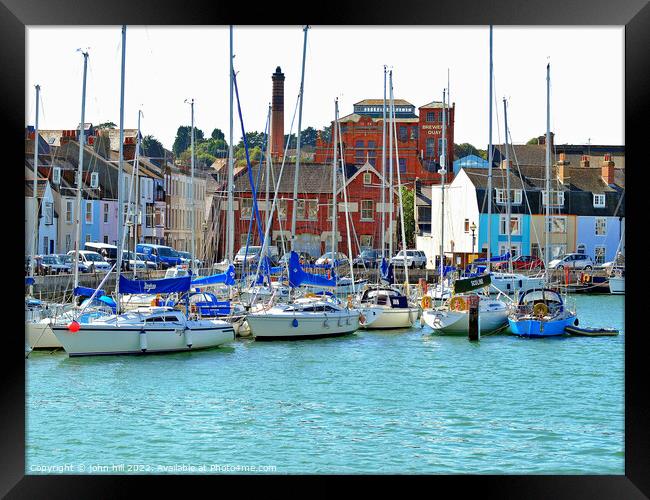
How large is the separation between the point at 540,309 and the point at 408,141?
118 feet

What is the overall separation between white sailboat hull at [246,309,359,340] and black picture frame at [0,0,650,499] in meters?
14.9

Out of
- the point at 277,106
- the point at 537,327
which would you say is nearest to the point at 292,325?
the point at 537,327

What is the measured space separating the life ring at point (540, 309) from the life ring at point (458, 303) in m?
1.62

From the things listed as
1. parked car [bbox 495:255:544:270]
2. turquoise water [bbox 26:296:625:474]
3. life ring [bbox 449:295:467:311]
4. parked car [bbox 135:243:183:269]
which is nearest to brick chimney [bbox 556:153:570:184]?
parked car [bbox 495:255:544:270]

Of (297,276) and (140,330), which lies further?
(297,276)

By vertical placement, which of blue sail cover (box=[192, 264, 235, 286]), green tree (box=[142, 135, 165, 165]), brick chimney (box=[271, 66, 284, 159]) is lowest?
blue sail cover (box=[192, 264, 235, 286])

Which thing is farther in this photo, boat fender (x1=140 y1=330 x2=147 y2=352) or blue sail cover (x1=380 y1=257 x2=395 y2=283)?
blue sail cover (x1=380 y1=257 x2=395 y2=283)

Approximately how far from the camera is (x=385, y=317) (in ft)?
79.8

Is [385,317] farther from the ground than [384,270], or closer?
closer

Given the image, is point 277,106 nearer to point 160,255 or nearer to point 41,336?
point 160,255

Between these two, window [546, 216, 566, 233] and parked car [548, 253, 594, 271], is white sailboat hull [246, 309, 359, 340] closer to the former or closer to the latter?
parked car [548, 253, 594, 271]

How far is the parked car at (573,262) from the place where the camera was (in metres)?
41.7

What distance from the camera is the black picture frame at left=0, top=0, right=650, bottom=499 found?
5832mm

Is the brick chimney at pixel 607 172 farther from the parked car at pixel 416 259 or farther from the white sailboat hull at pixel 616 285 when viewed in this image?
the parked car at pixel 416 259
